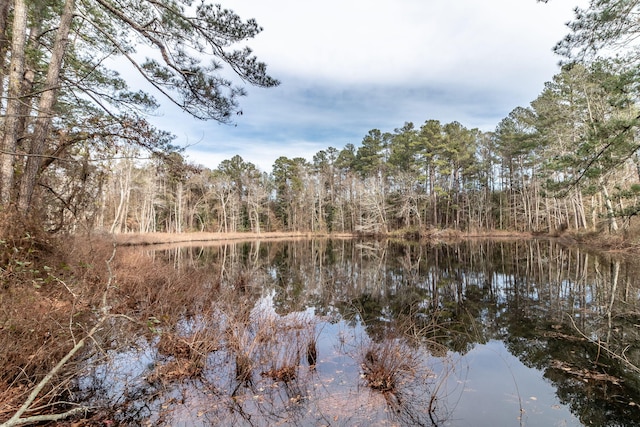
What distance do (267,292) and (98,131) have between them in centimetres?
634

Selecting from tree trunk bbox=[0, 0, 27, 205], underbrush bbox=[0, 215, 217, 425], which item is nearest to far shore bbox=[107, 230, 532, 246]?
underbrush bbox=[0, 215, 217, 425]

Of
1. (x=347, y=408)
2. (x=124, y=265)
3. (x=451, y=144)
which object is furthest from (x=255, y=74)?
(x=451, y=144)

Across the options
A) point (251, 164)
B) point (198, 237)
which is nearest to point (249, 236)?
point (198, 237)

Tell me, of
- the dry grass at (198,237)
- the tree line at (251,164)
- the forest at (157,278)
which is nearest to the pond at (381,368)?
the forest at (157,278)

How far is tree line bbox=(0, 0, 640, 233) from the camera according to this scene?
Result: 19.5ft

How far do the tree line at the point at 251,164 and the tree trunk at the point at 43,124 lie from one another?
0.08 feet

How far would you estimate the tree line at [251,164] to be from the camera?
19.5 ft

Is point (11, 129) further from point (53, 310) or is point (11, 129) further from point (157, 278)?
point (157, 278)

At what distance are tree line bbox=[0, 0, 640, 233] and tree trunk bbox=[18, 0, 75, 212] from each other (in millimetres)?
23

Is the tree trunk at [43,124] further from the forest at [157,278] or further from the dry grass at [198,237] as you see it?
the dry grass at [198,237]

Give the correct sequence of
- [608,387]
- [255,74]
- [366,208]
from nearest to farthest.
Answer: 1. [608,387]
2. [255,74]
3. [366,208]

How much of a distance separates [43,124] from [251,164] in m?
49.5

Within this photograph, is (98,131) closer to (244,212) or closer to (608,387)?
(608,387)

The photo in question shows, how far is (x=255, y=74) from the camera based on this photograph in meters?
6.42
